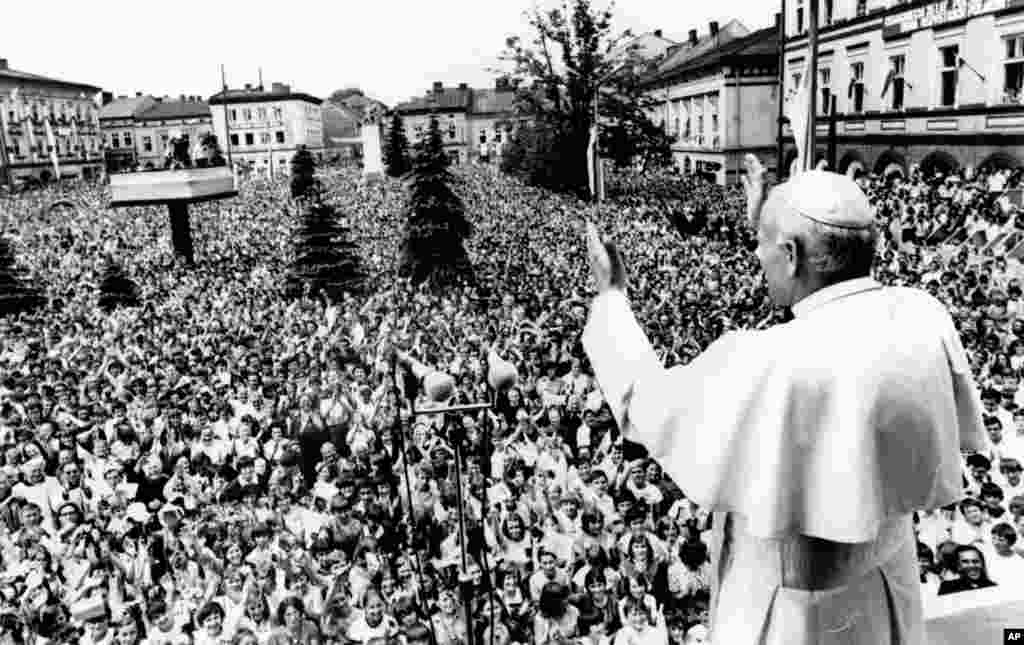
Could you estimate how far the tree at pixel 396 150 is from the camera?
53219 millimetres

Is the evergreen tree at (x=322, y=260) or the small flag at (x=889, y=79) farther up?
the small flag at (x=889, y=79)

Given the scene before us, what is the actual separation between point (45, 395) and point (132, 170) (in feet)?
63.1

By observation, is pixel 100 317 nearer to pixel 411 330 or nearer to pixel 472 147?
pixel 411 330

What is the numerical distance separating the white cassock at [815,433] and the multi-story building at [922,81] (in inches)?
926

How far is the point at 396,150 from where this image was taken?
54031mm

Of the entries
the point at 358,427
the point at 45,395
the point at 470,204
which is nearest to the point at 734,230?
the point at 470,204

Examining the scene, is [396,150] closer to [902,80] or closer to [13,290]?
[902,80]

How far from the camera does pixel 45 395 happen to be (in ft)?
37.1

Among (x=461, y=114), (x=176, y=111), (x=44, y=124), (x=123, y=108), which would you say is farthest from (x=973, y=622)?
(x=123, y=108)

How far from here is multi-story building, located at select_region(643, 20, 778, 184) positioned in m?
41.2

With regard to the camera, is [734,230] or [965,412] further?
[734,230]

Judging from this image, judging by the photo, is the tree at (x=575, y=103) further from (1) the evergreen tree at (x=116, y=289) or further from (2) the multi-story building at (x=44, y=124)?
(2) the multi-story building at (x=44, y=124)

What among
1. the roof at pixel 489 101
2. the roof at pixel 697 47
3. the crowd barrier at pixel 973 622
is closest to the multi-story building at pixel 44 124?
the roof at pixel 489 101

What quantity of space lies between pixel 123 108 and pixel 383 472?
299 feet
